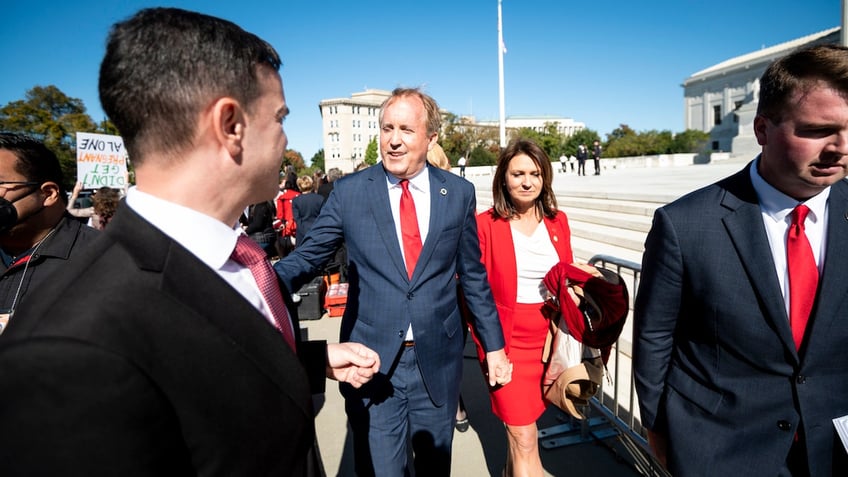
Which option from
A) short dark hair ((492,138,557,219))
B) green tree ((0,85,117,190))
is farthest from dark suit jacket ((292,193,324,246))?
green tree ((0,85,117,190))

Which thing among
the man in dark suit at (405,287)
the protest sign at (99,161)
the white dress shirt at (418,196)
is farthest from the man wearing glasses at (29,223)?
the protest sign at (99,161)

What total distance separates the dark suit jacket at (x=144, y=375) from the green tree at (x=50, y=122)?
116 feet

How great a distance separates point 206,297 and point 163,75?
0.47 meters

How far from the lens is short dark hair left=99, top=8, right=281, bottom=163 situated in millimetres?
910

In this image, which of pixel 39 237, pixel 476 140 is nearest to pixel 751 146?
pixel 476 140

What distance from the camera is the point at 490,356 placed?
8.42 ft

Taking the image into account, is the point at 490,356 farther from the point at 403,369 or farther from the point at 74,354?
the point at 74,354

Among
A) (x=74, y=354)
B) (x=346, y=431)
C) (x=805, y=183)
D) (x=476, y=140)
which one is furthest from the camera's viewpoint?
(x=476, y=140)

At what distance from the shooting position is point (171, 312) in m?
0.82

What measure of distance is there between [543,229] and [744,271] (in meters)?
1.51

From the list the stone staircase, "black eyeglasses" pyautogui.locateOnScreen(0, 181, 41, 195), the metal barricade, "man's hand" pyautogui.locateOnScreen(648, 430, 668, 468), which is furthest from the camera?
the stone staircase

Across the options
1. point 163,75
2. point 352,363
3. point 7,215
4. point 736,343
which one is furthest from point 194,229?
point 736,343

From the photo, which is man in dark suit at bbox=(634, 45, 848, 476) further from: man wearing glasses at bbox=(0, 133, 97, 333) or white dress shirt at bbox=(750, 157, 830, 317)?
man wearing glasses at bbox=(0, 133, 97, 333)

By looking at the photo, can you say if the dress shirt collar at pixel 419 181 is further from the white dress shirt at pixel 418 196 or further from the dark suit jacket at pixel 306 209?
the dark suit jacket at pixel 306 209
